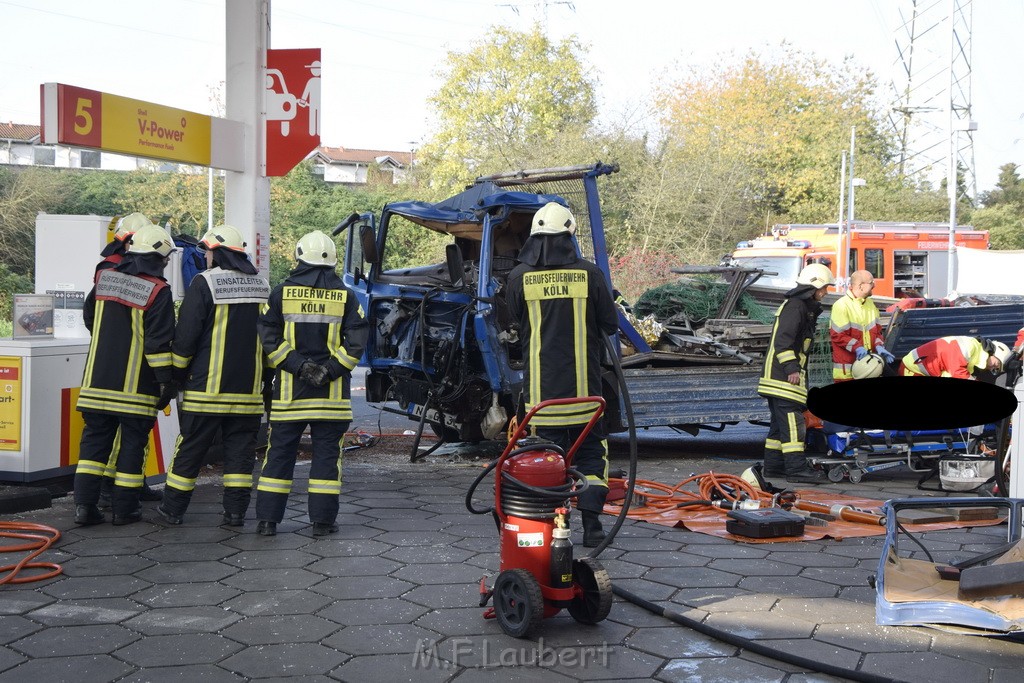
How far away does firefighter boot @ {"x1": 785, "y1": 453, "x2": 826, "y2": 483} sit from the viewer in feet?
26.9

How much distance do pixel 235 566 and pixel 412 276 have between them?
4.43 metres

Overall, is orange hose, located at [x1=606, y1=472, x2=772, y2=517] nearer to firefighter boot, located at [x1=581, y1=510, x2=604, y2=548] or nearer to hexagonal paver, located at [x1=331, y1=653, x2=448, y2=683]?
firefighter boot, located at [x1=581, y1=510, x2=604, y2=548]

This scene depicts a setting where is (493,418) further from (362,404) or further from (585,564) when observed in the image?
(362,404)

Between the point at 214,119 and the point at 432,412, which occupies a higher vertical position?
the point at 214,119

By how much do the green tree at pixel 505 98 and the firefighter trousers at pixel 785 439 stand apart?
821 inches

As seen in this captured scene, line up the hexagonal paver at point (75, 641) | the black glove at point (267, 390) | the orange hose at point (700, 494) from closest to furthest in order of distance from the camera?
1. the hexagonal paver at point (75, 641)
2. the black glove at point (267, 390)
3. the orange hose at point (700, 494)

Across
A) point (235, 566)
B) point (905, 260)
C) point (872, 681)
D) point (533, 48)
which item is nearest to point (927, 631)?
point (872, 681)

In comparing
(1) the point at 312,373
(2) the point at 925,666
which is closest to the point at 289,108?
(1) the point at 312,373

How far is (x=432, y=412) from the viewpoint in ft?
30.5

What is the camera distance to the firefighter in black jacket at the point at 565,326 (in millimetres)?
5734

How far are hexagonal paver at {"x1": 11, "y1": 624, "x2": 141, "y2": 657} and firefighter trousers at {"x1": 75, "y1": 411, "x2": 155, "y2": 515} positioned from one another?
1996 millimetres

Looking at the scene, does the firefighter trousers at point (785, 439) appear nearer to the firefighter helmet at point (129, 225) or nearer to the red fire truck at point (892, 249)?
the firefighter helmet at point (129, 225)

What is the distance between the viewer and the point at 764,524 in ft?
19.6

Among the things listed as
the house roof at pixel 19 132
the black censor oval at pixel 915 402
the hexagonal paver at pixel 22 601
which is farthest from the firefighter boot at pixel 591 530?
the house roof at pixel 19 132
